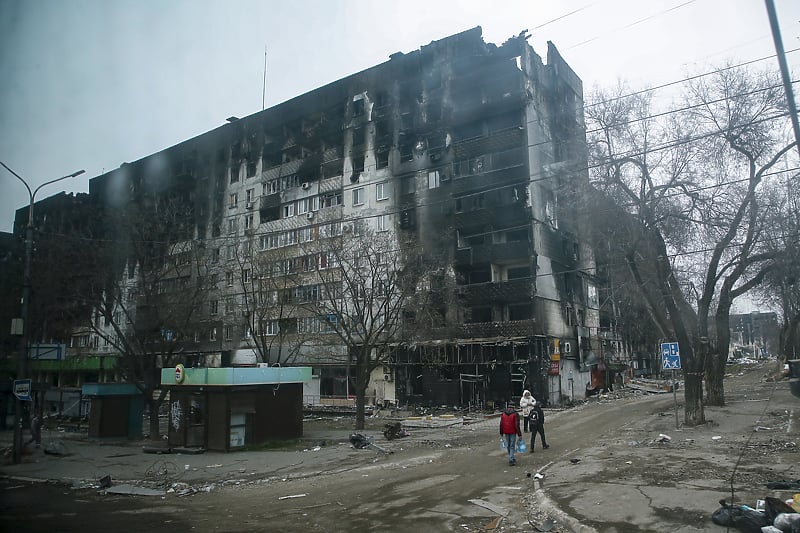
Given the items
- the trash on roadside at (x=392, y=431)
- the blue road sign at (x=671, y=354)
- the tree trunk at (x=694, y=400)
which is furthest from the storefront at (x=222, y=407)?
the tree trunk at (x=694, y=400)

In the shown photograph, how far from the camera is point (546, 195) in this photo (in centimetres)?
4462

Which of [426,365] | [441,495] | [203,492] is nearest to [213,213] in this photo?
[426,365]

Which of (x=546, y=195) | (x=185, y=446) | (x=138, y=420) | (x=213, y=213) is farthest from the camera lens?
(x=213, y=213)

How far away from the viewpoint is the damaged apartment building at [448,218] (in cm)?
4103

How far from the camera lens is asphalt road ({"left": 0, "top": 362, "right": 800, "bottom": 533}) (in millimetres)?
9516

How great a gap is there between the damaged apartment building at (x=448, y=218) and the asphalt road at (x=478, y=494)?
58.9 feet

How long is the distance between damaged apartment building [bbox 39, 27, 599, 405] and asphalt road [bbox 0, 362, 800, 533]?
→ 1795cm

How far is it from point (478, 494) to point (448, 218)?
117ft

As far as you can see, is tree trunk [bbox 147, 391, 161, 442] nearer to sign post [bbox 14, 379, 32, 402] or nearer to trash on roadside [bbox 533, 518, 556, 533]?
sign post [bbox 14, 379, 32, 402]

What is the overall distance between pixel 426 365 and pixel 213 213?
32.4 meters

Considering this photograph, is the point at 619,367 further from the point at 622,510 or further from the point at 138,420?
the point at 622,510

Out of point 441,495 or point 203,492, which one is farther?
point 203,492

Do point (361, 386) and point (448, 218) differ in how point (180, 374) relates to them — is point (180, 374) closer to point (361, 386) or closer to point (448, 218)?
point (361, 386)

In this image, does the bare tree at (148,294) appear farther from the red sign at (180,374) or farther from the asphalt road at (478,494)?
the asphalt road at (478,494)
